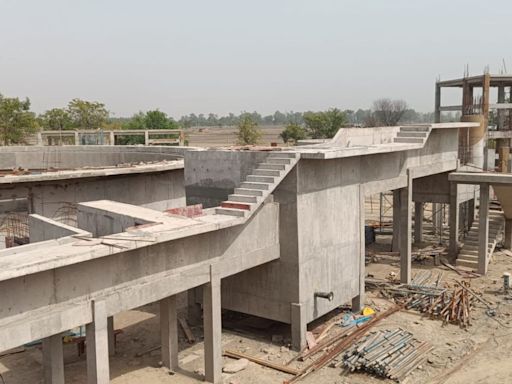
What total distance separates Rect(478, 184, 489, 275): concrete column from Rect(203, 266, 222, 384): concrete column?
713 inches

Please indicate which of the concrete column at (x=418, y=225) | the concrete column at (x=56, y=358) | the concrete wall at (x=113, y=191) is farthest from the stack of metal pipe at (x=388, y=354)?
the concrete column at (x=418, y=225)

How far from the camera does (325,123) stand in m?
→ 84.9

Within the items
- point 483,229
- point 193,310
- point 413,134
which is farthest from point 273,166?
point 483,229

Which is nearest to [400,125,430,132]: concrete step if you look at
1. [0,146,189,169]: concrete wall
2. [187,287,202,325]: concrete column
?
[187,287,202,325]: concrete column

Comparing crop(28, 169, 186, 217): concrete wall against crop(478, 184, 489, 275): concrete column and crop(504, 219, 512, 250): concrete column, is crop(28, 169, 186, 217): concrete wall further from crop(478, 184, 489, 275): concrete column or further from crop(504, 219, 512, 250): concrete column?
crop(504, 219, 512, 250): concrete column

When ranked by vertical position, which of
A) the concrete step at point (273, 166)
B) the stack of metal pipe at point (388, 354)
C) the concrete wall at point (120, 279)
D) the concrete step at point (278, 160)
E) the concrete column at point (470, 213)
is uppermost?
the concrete step at point (278, 160)

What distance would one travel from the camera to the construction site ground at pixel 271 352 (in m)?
17.4

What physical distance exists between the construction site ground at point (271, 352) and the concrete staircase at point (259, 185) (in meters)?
5.37

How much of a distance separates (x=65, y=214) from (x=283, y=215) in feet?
32.3

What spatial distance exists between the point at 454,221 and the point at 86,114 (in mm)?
52671

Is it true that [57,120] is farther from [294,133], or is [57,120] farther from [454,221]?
[454,221]

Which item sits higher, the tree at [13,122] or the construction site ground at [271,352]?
the tree at [13,122]

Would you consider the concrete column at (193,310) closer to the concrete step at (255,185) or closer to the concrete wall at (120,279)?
the concrete wall at (120,279)

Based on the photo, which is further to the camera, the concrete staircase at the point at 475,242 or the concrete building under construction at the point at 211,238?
the concrete staircase at the point at 475,242
